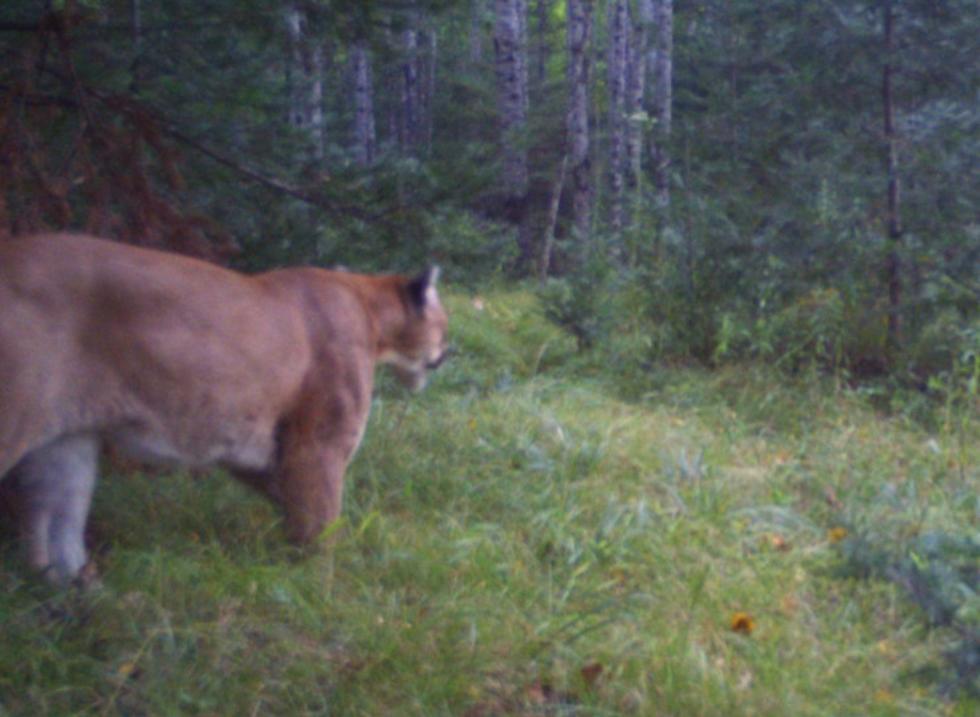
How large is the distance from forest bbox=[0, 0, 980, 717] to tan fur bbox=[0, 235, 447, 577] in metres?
0.40

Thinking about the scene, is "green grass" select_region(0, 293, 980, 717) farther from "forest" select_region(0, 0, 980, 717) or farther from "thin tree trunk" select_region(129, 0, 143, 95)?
"thin tree trunk" select_region(129, 0, 143, 95)

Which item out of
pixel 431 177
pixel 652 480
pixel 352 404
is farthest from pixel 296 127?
pixel 652 480

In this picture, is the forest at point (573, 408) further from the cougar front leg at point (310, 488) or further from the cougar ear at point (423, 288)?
the cougar ear at point (423, 288)

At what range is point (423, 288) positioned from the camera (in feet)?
22.1

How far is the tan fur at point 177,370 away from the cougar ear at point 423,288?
0.21 m

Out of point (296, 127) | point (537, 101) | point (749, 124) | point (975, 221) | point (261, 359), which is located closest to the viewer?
point (261, 359)

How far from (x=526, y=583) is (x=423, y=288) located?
171 centimetres

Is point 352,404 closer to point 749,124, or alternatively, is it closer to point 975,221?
point 975,221

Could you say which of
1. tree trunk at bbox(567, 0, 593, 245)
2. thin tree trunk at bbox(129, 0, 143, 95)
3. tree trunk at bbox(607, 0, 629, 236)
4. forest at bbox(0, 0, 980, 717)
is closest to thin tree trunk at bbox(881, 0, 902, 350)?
forest at bbox(0, 0, 980, 717)

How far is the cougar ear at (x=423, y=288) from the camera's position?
21.9 ft

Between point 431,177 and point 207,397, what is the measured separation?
93.5 inches

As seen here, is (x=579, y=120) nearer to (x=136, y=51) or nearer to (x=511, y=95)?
(x=511, y=95)

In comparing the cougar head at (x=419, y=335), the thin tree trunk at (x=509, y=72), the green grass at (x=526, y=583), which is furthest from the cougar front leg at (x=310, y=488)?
the thin tree trunk at (x=509, y=72)

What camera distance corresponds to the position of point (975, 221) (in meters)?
10.0
